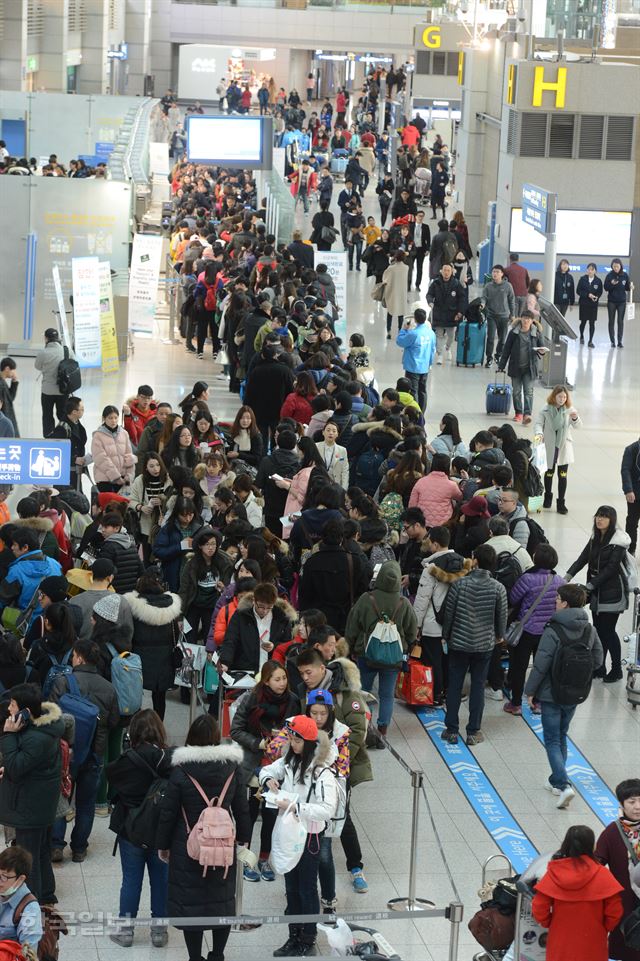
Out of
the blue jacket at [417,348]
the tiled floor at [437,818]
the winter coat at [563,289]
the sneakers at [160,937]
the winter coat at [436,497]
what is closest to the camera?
the sneakers at [160,937]

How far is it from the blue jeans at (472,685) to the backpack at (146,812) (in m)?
3.15

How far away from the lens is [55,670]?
7871 mm

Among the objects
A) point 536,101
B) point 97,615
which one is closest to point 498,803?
point 97,615

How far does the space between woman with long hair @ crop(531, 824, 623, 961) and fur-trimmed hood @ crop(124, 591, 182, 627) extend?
314 centimetres

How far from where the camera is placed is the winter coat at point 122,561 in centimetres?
955

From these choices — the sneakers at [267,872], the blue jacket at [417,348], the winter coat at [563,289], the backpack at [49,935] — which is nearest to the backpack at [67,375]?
the blue jacket at [417,348]

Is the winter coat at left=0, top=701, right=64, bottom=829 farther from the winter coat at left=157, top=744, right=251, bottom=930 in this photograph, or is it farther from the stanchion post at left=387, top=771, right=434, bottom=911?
the stanchion post at left=387, top=771, right=434, bottom=911

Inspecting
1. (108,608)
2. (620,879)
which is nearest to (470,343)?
(108,608)

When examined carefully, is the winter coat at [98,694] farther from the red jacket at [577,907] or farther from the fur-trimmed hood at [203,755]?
the red jacket at [577,907]

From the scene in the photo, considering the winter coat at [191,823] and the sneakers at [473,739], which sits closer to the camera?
the winter coat at [191,823]

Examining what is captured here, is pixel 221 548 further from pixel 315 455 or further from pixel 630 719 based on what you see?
pixel 630 719

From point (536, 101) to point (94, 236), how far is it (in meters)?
8.73

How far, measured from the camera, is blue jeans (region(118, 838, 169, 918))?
698 centimetres

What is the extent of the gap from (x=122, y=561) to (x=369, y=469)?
3.41 metres
